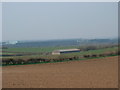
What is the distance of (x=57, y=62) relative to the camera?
13625 millimetres

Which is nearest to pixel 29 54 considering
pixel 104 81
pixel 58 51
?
pixel 58 51

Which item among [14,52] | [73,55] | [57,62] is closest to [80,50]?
[73,55]

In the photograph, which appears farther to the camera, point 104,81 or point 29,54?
point 29,54

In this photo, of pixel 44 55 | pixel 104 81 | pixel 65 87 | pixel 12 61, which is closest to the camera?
pixel 65 87

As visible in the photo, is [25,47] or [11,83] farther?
[25,47]

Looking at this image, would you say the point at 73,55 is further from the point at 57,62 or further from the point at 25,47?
the point at 25,47

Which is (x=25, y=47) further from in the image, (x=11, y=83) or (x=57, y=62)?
(x=11, y=83)

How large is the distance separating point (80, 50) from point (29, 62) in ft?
12.9

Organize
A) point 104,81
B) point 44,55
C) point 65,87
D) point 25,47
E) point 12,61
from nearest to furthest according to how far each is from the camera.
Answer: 1. point 65,87
2. point 104,81
3. point 12,61
4. point 44,55
5. point 25,47

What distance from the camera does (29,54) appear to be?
14578 mm

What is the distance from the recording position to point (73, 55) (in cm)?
1465

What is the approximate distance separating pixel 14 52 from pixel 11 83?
7031 millimetres

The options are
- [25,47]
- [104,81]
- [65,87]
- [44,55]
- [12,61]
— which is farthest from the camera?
[25,47]

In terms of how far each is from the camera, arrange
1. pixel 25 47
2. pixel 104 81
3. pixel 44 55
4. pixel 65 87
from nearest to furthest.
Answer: pixel 65 87 → pixel 104 81 → pixel 44 55 → pixel 25 47
